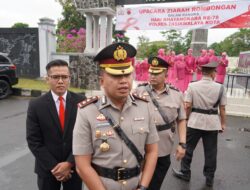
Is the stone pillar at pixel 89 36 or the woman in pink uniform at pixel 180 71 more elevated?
the stone pillar at pixel 89 36

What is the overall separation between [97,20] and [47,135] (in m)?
9.45

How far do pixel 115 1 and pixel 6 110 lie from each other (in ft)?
17.0

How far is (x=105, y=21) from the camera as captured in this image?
34.1 ft

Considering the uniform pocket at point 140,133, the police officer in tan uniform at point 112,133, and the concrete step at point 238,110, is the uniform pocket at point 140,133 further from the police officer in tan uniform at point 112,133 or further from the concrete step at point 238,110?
the concrete step at point 238,110

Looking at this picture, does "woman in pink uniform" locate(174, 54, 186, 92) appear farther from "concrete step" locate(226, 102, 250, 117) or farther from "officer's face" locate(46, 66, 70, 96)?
"officer's face" locate(46, 66, 70, 96)

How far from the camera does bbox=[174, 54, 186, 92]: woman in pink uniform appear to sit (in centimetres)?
879

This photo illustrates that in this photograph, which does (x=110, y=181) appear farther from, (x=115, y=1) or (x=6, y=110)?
(x=115, y=1)

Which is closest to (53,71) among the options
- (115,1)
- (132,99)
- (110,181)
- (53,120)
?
(53,120)

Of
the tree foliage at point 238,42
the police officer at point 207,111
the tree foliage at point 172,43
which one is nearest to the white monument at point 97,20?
the police officer at point 207,111

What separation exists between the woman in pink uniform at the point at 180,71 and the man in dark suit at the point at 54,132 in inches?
274

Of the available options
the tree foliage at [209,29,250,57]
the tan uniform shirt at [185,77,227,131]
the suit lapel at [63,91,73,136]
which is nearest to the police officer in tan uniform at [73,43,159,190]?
the suit lapel at [63,91,73,136]

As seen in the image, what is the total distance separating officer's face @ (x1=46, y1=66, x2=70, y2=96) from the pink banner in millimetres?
7078

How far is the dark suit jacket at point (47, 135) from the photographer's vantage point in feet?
6.88

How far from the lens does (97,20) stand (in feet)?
35.9
